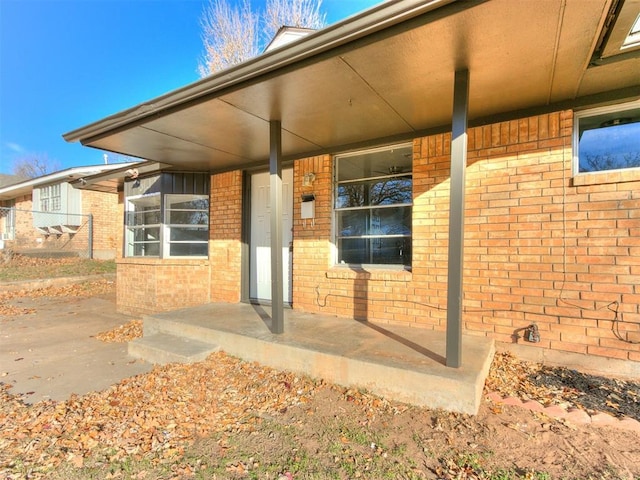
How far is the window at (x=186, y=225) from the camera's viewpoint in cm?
662

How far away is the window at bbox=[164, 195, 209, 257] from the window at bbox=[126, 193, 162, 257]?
10.9 inches

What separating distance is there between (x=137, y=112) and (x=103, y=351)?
10.8 feet

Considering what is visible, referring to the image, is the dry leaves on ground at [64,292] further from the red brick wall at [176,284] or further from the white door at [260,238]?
the white door at [260,238]

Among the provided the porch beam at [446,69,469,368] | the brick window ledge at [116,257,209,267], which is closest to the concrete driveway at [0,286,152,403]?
the brick window ledge at [116,257,209,267]

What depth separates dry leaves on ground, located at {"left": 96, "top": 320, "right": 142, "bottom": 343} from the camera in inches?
207

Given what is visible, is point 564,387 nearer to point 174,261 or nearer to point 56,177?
point 174,261

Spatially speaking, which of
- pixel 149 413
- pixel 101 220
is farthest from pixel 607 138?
pixel 101 220

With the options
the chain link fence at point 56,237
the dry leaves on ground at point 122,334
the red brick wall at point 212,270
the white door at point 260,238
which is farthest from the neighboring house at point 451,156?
the chain link fence at point 56,237

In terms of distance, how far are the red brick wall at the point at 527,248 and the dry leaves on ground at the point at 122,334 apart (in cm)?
368

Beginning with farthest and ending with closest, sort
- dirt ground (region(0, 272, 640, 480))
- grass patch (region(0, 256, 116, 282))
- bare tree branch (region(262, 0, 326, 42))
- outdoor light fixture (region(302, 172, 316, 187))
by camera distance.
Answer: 1. bare tree branch (region(262, 0, 326, 42))
2. grass patch (region(0, 256, 116, 282))
3. outdoor light fixture (region(302, 172, 316, 187))
4. dirt ground (region(0, 272, 640, 480))

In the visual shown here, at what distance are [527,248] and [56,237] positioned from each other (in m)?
18.6

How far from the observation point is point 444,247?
408cm

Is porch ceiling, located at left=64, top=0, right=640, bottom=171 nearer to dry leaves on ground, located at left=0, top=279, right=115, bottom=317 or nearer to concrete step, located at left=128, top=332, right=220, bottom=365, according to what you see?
concrete step, located at left=128, top=332, right=220, bottom=365

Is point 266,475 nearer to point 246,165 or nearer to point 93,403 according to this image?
point 93,403
